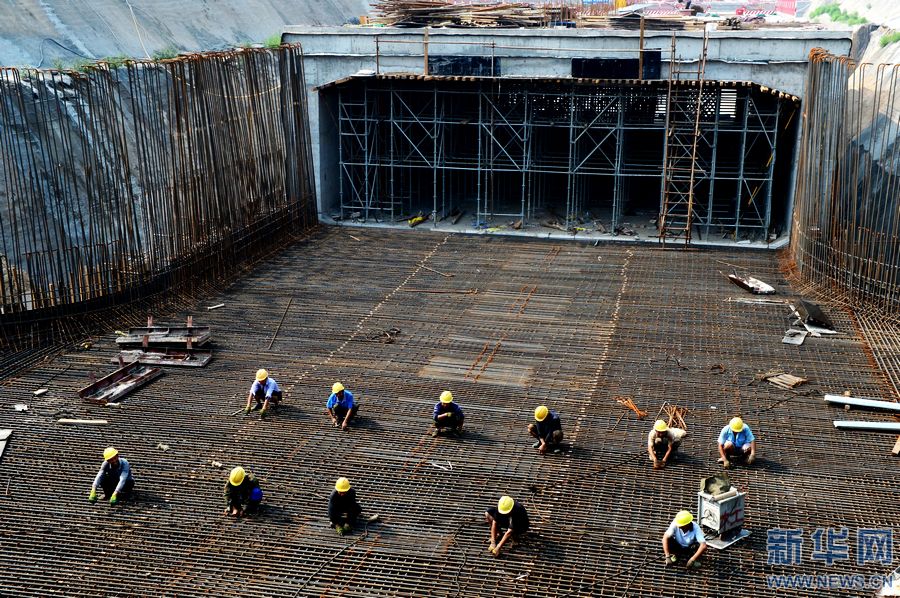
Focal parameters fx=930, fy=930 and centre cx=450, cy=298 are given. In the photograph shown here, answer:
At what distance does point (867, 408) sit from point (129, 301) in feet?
42.2

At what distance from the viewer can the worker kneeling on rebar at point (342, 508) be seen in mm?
10414

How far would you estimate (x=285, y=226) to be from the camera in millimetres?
23562

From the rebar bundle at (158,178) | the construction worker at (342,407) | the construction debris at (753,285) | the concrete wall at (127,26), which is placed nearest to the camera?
the construction worker at (342,407)

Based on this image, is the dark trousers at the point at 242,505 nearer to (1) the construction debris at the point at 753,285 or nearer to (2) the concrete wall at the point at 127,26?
(1) the construction debris at the point at 753,285

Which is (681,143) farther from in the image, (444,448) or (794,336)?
(444,448)

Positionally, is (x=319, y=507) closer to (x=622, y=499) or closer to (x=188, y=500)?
(x=188, y=500)

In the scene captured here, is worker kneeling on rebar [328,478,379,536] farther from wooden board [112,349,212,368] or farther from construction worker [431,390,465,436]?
wooden board [112,349,212,368]

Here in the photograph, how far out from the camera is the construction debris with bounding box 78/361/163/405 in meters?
13.8

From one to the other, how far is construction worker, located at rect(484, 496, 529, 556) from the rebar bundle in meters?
9.59

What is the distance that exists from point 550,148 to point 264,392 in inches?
683

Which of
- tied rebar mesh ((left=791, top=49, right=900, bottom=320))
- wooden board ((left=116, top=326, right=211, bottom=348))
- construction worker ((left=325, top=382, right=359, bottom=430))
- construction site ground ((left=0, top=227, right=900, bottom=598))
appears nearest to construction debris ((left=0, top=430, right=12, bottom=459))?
construction site ground ((left=0, top=227, right=900, bottom=598))

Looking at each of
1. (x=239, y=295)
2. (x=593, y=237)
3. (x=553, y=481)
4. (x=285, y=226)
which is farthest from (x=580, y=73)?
(x=553, y=481)

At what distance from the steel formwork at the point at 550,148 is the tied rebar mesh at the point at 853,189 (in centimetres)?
341

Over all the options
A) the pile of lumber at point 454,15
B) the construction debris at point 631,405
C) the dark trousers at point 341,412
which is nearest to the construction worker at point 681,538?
the construction debris at point 631,405
